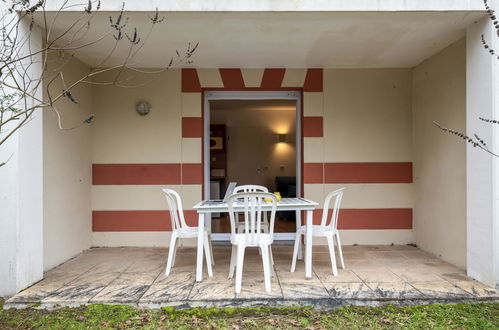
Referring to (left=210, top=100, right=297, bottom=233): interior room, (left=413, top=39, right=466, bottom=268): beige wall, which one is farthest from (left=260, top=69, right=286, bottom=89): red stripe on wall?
(left=210, top=100, right=297, bottom=233): interior room

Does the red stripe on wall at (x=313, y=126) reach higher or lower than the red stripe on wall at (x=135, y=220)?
higher

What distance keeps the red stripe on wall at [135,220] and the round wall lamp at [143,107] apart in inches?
57.7

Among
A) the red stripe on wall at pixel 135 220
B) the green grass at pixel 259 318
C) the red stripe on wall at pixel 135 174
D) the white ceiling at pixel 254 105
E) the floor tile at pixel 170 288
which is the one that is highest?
the white ceiling at pixel 254 105

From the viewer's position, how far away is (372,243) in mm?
5098

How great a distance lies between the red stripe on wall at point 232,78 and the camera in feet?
16.6

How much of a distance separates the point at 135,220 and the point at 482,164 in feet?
14.4

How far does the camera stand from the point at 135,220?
16.6 ft

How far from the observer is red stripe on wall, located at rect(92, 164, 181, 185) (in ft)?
16.6

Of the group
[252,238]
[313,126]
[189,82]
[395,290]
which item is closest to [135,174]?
[189,82]

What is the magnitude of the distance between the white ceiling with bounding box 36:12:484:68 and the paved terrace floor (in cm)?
259

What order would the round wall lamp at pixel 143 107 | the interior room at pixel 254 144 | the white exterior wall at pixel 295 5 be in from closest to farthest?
the white exterior wall at pixel 295 5 → the round wall lamp at pixel 143 107 → the interior room at pixel 254 144

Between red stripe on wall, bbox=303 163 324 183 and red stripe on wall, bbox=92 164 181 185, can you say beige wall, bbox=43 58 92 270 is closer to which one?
red stripe on wall, bbox=92 164 181 185

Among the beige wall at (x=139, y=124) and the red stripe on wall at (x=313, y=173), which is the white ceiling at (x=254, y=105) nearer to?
the beige wall at (x=139, y=124)

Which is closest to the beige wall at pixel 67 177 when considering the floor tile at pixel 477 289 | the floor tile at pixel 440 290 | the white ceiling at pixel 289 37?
the white ceiling at pixel 289 37
